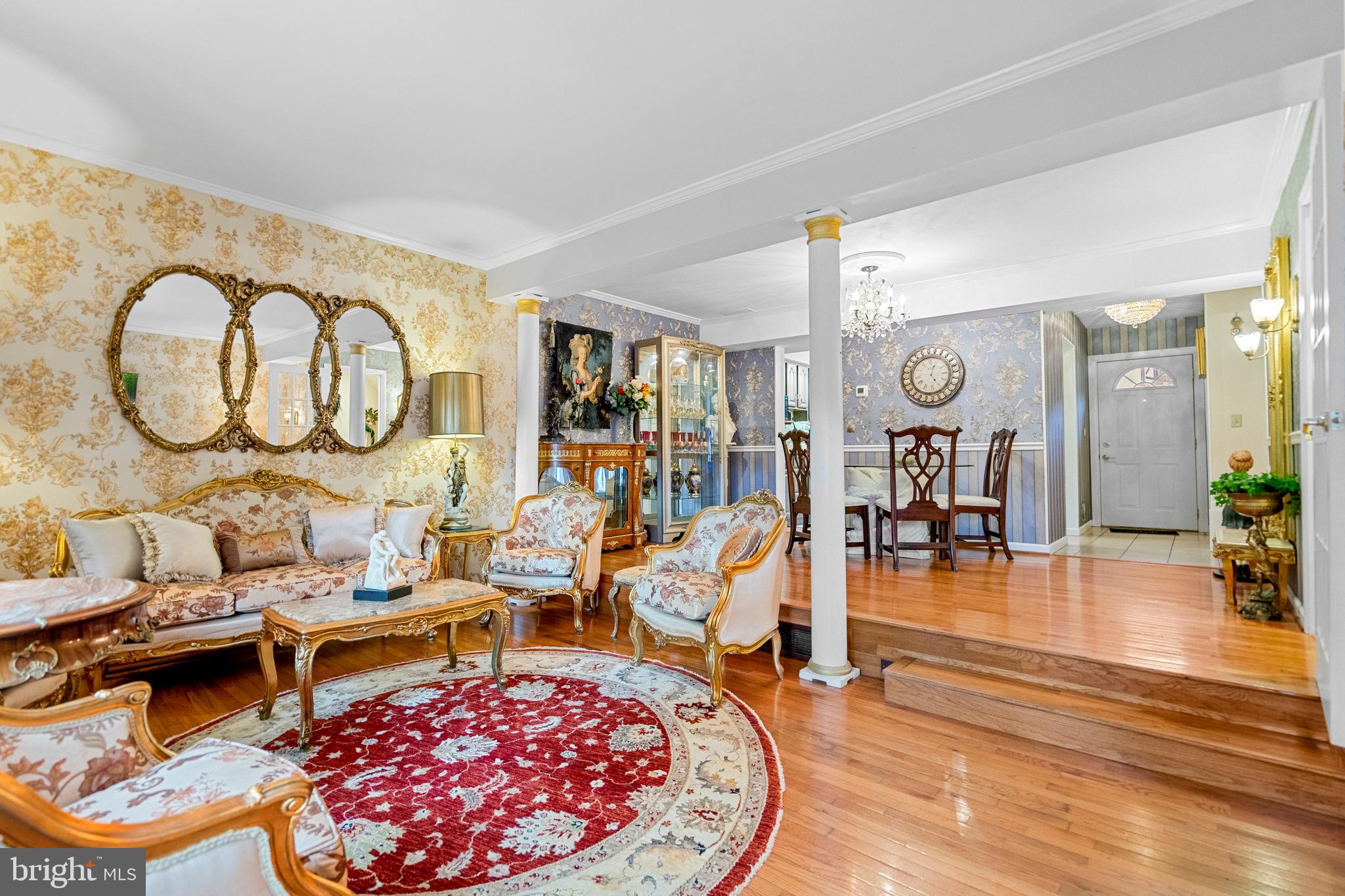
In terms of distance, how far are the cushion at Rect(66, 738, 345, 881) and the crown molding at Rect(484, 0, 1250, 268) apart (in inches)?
132

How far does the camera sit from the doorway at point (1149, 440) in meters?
7.18

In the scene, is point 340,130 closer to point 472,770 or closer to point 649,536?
point 472,770

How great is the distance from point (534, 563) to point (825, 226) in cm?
285

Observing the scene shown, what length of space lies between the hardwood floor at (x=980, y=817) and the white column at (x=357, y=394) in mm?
1825

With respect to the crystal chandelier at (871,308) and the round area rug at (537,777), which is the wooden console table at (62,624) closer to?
the round area rug at (537,777)

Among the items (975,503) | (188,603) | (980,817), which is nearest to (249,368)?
(188,603)

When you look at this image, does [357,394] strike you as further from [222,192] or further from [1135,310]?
[1135,310]

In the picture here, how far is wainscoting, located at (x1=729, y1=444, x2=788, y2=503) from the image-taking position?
25.0 feet

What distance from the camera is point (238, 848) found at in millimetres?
1070

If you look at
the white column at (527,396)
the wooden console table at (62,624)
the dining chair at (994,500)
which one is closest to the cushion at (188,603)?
the wooden console table at (62,624)

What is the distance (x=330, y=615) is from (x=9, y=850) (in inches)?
74.8

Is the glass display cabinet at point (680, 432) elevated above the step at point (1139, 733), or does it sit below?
above

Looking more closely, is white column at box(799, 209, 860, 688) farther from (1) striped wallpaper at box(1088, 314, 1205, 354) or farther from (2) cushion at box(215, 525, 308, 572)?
(1) striped wallpaper at box(1088, 314, 1205, 354)

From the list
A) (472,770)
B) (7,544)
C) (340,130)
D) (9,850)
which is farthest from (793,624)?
(7,544)
